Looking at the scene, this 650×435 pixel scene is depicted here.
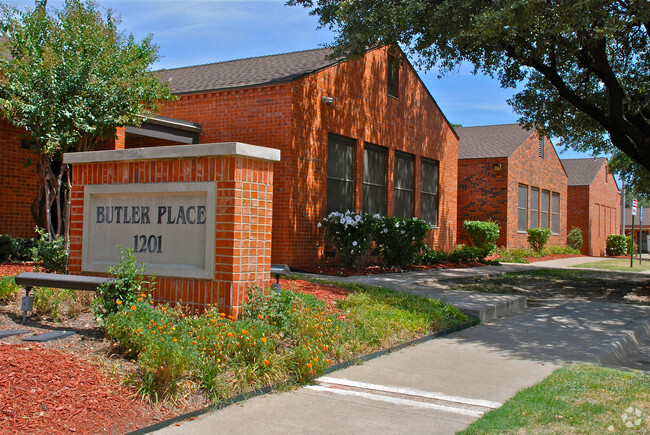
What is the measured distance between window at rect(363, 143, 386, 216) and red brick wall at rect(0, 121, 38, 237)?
8739 millimetres

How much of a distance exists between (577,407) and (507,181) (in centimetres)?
2347

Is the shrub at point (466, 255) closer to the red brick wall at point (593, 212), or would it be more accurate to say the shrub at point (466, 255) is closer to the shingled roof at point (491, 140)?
the shingled roof at point (491, 140)

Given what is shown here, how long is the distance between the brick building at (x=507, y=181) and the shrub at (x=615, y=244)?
386 inches

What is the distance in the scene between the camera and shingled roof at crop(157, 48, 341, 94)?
1588 centimetres

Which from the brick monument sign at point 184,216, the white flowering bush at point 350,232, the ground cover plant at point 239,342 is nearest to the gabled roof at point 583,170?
the white flowering bush at point 350,232

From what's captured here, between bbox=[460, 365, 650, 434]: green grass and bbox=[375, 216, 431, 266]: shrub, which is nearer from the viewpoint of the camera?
bbox=[460, 365, 650, 434]: green grass

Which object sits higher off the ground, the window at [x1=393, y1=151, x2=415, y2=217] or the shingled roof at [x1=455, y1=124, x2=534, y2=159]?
the shingled roof at [x1=455, y1=124, x2=534, y2=159]

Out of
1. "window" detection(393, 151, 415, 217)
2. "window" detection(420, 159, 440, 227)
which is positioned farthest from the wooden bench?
"window" detection(420, 159, 440, 227)

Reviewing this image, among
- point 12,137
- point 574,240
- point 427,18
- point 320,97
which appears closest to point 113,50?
point 12,137

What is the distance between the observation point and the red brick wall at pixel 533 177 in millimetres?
27719

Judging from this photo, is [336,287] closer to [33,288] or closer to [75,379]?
[33,288]

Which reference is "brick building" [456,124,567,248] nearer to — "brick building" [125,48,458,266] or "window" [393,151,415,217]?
"brick building" [125,48,458,266]

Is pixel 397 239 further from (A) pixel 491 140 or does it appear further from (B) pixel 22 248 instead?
(A) pixel 491 140

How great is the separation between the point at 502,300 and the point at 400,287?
7.45ft
